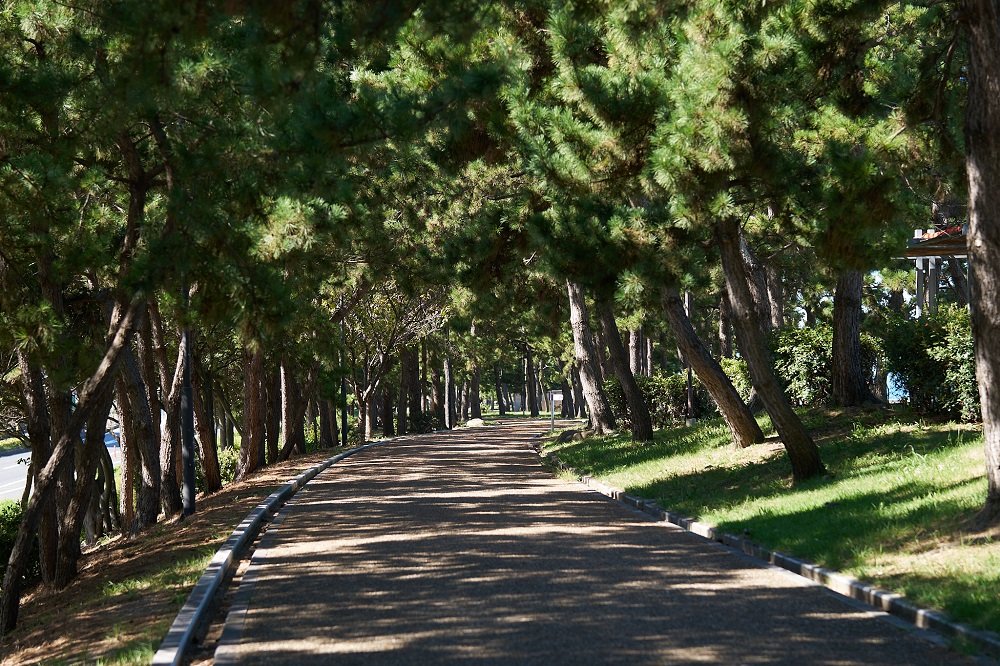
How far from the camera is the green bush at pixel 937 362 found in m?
15.6

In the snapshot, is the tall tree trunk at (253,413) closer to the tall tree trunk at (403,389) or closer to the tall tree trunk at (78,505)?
the tall tree trunk at (78,505)

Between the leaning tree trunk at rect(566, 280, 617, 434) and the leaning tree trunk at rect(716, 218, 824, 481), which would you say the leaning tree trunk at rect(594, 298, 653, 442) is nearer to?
the leaning tree trunk at rect(566, 280, 617, 434)

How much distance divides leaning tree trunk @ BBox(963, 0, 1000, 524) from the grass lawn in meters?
0.93

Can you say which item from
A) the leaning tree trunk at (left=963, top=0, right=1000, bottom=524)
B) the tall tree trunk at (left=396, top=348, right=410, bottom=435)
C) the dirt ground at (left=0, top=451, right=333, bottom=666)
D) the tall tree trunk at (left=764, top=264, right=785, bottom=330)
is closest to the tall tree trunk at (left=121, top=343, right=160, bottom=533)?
the dirt ground at (left=0, top=451, right=333, bottom=666)

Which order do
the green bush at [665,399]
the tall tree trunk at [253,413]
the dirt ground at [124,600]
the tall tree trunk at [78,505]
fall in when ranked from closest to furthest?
the dirt ground at [124,600] → the tall tree trunk at [78,505] → the tall tree trunk at [253,413] → the green bush at [665,399]

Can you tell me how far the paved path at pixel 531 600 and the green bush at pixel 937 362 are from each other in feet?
16.8

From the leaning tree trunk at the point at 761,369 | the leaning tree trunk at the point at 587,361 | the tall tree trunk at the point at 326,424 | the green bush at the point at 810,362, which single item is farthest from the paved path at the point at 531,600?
the tall tree trunk at the point at 326,424

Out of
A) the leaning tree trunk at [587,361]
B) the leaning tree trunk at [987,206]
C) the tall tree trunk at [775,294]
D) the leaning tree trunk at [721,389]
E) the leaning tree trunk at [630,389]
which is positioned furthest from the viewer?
the tall tree trunk at [775,294]

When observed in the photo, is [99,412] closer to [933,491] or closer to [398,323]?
[933,491]

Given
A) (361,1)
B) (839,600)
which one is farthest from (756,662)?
(361,1)

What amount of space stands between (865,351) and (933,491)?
9141 millimetres

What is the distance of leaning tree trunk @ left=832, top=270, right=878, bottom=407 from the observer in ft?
58.7

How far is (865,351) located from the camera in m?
20.3

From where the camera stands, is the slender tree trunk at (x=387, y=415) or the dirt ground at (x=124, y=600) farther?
the slender tree trunk at (x=387, y=415)
